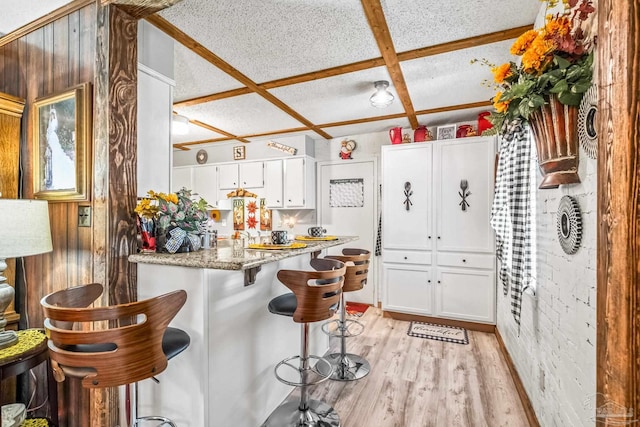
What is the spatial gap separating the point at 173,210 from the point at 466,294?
3.18m

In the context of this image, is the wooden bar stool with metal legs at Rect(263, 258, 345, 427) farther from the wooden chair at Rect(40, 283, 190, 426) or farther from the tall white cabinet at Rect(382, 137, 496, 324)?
the tall white cabinet at Rect(382, 137, 496, 324)

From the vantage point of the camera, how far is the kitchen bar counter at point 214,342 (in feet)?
4.60

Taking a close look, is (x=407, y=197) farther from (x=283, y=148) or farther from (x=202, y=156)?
(x=202, y=156)

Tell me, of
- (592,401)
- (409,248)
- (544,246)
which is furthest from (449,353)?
(592,401)

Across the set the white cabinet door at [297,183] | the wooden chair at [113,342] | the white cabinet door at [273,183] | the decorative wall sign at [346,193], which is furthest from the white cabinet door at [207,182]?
the wooden chair at [113,342]

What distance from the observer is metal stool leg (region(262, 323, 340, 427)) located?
1742 mm

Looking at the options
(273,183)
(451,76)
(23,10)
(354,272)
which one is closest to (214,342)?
(354,272)

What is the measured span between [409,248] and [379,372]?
5.23 ft

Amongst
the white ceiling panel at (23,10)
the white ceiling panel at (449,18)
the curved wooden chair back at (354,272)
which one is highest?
the white ceiling panel at (23,10)

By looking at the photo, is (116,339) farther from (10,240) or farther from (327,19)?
(327,19)

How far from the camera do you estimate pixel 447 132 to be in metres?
3.53

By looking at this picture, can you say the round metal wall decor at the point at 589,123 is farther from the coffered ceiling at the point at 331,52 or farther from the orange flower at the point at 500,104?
the coffered ceiling at the point at 331,52

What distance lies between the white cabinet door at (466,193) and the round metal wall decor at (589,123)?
2275 millimetres

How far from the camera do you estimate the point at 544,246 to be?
1644mm
